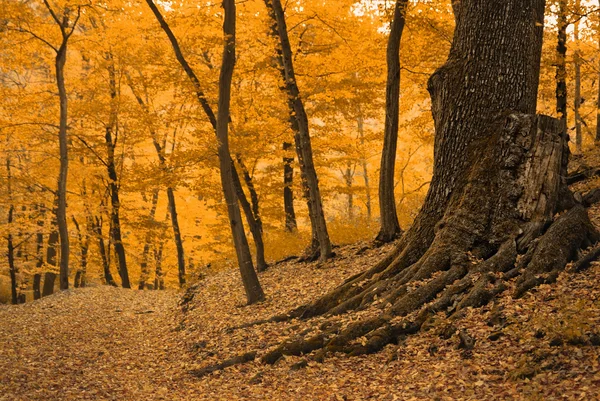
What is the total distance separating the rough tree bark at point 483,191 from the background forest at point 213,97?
363 centimetres

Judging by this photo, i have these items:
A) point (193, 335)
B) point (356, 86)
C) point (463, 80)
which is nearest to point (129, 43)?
point (356, 86)

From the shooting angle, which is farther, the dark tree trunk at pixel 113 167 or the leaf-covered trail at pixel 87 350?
the dark tree trunk at pixel 113 167

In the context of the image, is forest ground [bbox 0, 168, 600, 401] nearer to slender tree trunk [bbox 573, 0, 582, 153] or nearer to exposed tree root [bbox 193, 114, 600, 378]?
exposed tree root [bbox 193, 114, 600, 378]

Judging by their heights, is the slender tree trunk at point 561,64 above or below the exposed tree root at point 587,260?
above

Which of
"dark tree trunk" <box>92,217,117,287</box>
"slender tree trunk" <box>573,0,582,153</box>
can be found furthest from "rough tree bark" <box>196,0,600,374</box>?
"dark tree trunk" <box>92,217,117,287</box>

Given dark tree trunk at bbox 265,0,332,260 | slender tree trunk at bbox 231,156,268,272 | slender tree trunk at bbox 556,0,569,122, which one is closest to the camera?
slender tree trunk at bbox 556,0,569,122

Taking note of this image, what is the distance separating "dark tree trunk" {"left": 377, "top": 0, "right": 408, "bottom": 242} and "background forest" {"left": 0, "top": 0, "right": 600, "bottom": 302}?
41cm

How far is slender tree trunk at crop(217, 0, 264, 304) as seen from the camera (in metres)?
9.65

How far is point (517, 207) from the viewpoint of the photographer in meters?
6.63

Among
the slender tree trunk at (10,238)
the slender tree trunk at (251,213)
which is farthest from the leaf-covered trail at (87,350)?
the slender tree trunk at (10,238)

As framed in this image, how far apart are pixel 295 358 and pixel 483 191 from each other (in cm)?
334

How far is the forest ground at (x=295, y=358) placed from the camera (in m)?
4.61

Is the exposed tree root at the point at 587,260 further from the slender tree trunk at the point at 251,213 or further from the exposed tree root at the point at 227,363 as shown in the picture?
the slender tree trunk at the point at 251,213

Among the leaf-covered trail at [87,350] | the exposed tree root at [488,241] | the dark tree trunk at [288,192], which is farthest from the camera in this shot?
the dark tree trunk at [288,192]
